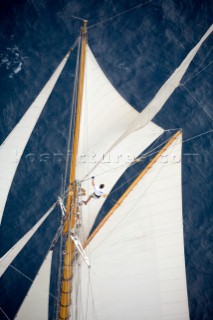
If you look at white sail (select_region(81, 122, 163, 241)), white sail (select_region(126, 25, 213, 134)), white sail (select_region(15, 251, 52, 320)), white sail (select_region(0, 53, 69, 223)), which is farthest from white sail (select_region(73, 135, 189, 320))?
white sail (select_region(0, 53, 69, 223))

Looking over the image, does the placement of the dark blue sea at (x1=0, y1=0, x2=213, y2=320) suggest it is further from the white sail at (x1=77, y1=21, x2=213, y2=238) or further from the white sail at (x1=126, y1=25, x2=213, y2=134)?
the white sail at (x1=126, y1=25, x2=213, y2=134)

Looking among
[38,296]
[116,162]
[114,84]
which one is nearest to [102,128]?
[116,162]

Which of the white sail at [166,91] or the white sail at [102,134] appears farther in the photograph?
the white sail at [102,134]

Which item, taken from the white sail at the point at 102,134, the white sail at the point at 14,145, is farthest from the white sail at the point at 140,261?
the white sail at the point at 14,145

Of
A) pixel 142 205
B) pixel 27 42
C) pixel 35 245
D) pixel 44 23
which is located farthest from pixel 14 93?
pixel 142 205

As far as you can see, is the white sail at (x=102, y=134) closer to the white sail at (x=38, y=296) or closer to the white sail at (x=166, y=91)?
the white sail at (x=166, y=91)

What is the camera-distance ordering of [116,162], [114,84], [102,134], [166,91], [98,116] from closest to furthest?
1. [166,91]
2. [98,116]
3. [102,134]
4. [116,162]
5. [114,84]

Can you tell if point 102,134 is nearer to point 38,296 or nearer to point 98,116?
point 98,116
